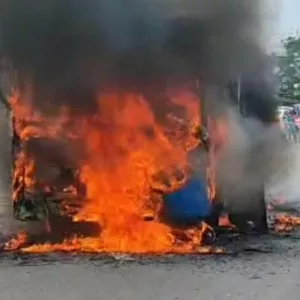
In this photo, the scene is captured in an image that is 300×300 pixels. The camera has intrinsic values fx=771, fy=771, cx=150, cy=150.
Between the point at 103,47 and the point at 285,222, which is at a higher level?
the point at 103,47

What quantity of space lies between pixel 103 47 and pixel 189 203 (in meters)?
1.58

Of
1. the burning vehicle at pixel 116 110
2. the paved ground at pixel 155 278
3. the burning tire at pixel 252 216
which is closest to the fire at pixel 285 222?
the burning tire at pixel 252 216

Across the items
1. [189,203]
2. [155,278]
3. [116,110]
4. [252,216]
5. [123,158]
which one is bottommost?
[155,278]

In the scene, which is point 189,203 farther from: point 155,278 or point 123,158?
point 155,278

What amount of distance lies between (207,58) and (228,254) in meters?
1.81

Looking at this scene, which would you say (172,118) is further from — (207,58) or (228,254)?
(228,254)

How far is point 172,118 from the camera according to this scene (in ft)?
22.4

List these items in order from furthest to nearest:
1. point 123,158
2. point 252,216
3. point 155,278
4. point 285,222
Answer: point 285,222 → point 252,216 → point 123,158 → point 155,278

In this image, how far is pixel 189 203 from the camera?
6.78 meters

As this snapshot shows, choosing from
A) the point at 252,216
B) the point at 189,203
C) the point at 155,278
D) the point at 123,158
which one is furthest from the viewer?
the point at 252,216

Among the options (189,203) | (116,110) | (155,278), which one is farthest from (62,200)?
(155,278)

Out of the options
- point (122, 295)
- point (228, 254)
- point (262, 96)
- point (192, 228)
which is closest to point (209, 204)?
point (192, 228)

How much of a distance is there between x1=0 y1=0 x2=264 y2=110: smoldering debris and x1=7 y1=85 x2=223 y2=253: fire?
6.3 inches

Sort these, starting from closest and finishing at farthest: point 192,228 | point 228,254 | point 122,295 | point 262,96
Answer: point 122,295, point 228,254, point 192,228, point 262,96
